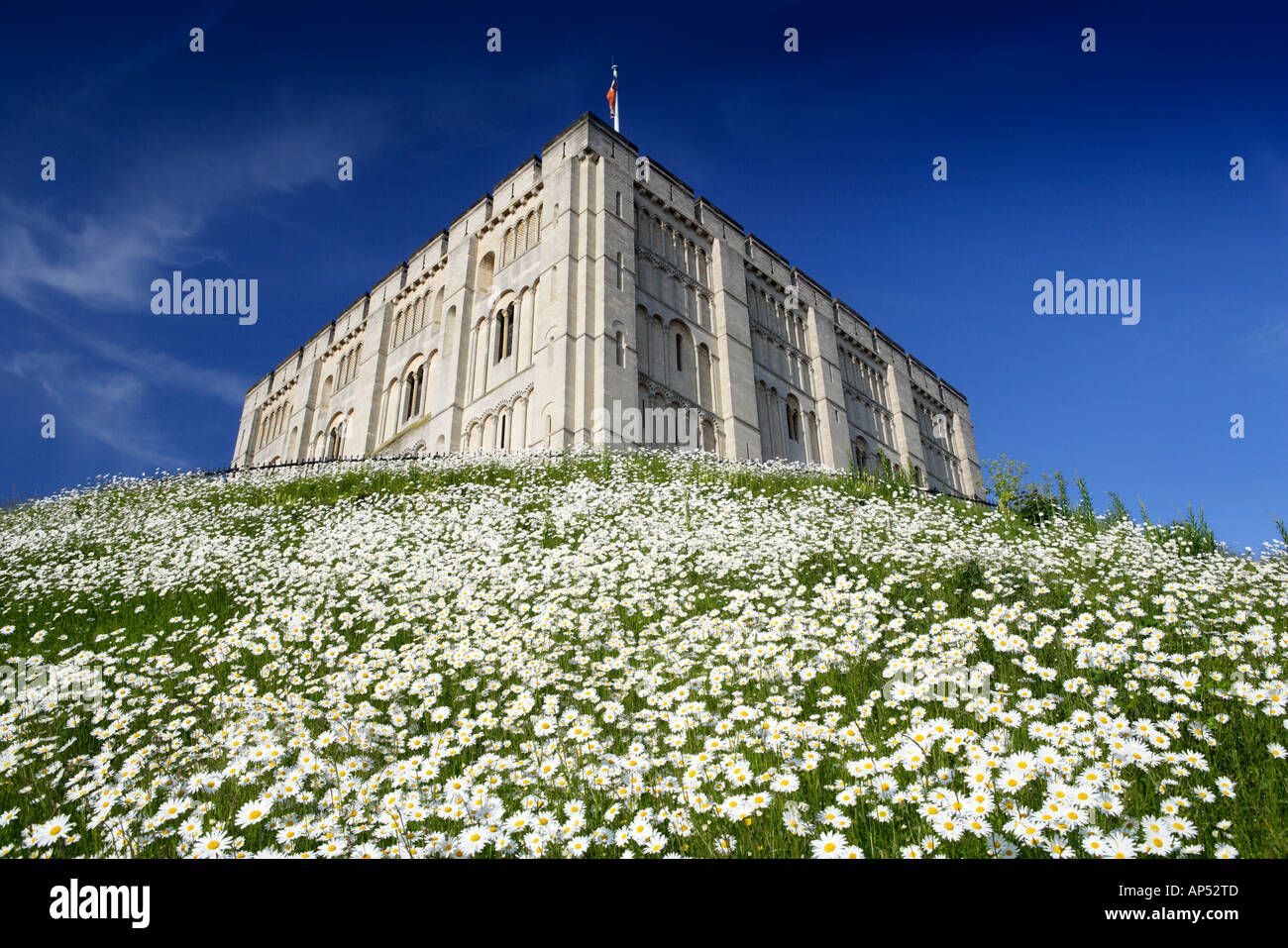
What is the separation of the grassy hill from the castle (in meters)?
20.4

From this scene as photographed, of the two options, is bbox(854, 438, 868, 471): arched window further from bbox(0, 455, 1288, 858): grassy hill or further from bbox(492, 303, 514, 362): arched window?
bbox(0, 455, 1288, 858): grassy hill

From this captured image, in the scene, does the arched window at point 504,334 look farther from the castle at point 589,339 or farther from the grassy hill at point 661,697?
the grassy hill at point 661,697

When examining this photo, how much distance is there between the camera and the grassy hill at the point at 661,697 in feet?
12.3

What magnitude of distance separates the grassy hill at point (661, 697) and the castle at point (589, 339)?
20.4 m

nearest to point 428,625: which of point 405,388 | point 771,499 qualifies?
point 771,499

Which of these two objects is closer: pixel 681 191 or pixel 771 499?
pixel 771 499

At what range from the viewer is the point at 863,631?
6.25m

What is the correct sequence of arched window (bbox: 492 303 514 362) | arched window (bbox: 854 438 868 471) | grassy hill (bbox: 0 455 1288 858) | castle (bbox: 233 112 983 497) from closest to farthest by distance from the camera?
grassy hill (bbox: 0 455 1288 858)
castle (bbox: 233 112 983 497)
arched window (bbox: 492 303 514 362)
arched window (bbox: 854 438 868 471)

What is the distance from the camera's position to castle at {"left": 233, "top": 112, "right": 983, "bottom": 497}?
33219 millimetres

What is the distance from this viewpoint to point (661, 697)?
214 inches

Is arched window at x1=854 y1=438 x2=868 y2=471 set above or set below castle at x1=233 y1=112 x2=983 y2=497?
below

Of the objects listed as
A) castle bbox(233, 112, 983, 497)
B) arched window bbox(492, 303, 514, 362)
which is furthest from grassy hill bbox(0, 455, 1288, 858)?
arched window bbox(492, 303, 514, 362)
